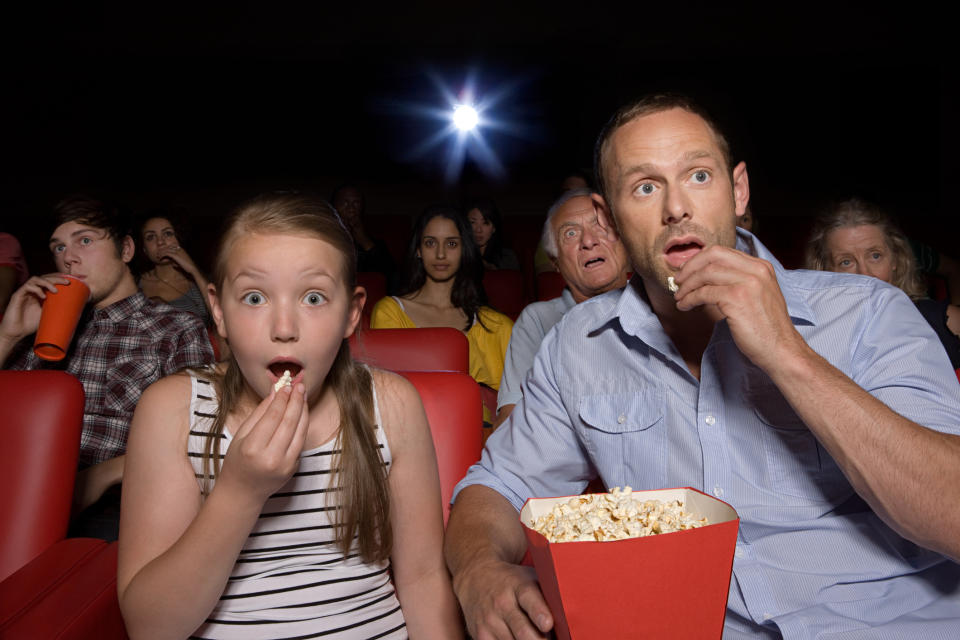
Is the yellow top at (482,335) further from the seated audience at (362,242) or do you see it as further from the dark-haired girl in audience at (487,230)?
the dark-haired girl in audience at (487,230)

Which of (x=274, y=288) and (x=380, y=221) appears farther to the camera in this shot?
(x=380, y=221)

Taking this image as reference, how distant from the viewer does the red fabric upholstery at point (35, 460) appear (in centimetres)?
115

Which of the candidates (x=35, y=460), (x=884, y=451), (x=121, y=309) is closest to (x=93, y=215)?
(x=121, y=309)

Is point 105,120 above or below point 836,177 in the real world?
above

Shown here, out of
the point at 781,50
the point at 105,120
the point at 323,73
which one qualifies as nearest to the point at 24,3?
the point at 105,120

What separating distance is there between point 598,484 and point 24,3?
6694 mm

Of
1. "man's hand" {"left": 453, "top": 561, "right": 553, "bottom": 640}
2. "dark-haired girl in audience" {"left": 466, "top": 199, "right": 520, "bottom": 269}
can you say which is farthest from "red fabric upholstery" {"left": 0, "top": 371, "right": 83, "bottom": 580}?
"dark-haired girl in audience" {"left": 466, "top": 199, "right": 520, "bottom": 269}

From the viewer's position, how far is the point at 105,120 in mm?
6172

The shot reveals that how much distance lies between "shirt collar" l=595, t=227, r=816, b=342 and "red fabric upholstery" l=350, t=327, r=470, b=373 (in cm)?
66

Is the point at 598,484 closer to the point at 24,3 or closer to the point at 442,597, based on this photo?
the point at 442,597

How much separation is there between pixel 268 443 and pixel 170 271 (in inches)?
104

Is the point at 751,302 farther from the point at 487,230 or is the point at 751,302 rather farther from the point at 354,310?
the point at 487,230

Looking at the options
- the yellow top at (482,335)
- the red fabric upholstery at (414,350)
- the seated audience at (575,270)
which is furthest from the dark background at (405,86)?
the red fabric upholstery at (414,350)

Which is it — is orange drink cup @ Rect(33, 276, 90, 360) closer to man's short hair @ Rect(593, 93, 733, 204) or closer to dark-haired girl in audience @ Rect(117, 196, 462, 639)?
dark-haired girl in audience @ Rect(117, 196, 462, 639)
